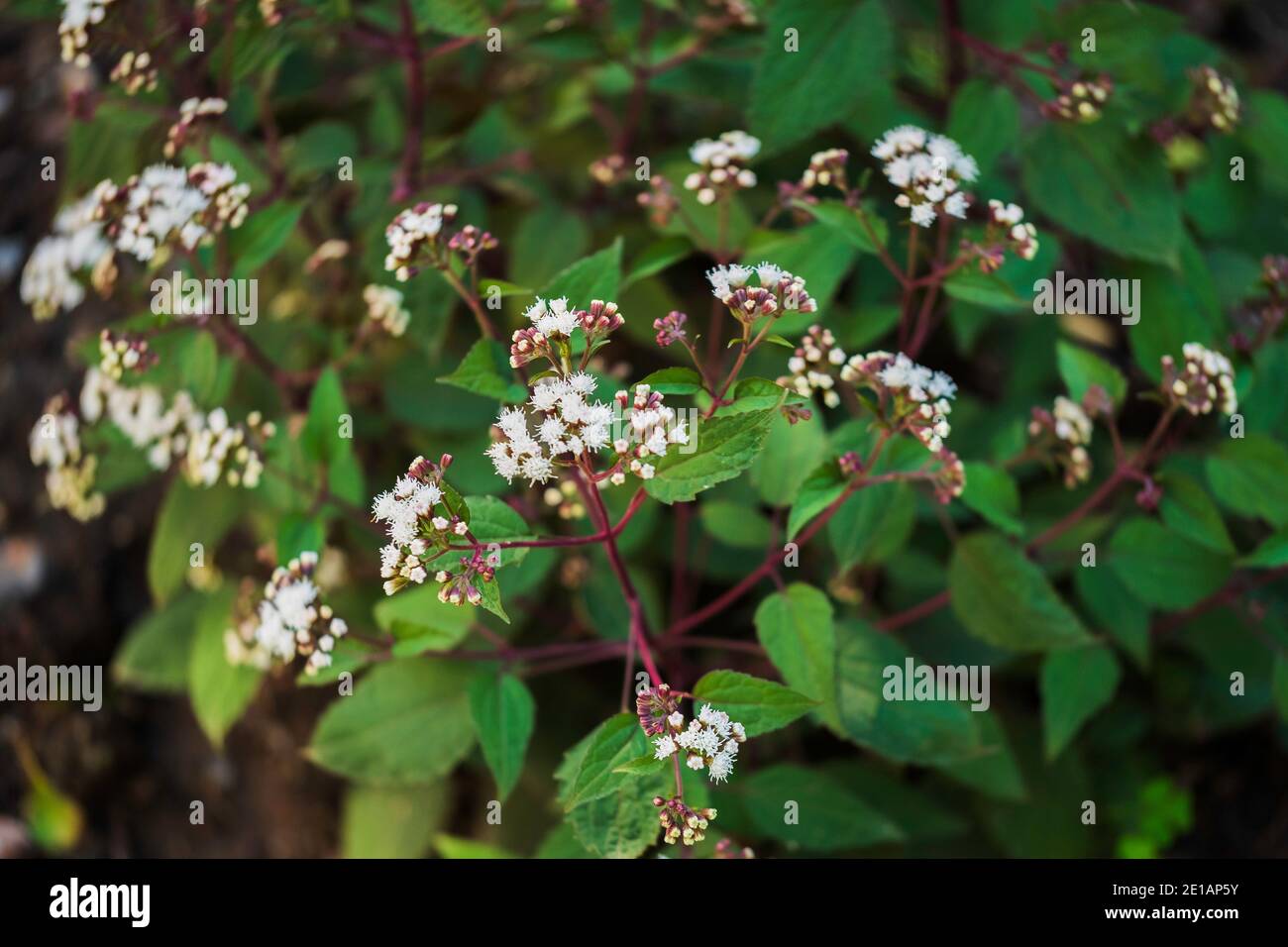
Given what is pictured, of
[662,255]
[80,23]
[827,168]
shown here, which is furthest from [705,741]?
[80,23]

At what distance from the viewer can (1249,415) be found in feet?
8.02

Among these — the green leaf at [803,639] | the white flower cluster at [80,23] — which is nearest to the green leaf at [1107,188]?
the green leaf at [803,639]

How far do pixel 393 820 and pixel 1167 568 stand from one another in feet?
6.55

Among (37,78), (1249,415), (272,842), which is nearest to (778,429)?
(1249,415)

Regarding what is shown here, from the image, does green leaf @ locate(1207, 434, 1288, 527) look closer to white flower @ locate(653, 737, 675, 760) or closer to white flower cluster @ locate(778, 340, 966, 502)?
white flower cluster @ locate(778, 340, 966, 502)

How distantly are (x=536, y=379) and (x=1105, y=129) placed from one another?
1602 mm

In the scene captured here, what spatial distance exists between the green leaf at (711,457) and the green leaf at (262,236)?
108 centimetres

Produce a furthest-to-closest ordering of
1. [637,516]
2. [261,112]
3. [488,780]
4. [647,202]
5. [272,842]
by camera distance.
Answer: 1. [272,842]
2. [488,780]
3. [261,112]
4. [637,516]
5. [647,202]

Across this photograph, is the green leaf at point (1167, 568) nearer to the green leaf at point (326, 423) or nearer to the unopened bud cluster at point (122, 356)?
the green leaf at point (326, 423)

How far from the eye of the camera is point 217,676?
265 centimetres

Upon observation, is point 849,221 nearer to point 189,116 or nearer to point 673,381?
point 673,381

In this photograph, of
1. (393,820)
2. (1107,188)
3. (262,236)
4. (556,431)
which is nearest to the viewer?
(556,431)

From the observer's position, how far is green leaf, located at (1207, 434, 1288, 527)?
218 cm
